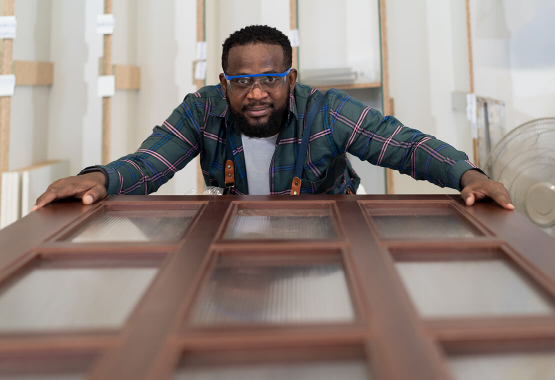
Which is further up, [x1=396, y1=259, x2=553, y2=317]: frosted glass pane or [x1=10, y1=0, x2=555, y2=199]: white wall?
[x1=10, y1=0, x2=555, y2=199]: white wall

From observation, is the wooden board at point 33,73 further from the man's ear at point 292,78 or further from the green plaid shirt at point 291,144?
the man's ear at point 292,78

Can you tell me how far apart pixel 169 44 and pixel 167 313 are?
11.4ft

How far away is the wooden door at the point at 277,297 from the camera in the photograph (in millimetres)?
481

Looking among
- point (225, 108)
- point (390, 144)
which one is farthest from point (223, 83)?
point (390, 144)

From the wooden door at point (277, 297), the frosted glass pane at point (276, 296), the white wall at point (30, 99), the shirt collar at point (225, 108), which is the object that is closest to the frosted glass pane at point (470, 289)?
the wooden door at point (277, 297)

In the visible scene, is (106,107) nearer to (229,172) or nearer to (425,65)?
(229,172)

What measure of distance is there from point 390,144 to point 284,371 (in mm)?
1297

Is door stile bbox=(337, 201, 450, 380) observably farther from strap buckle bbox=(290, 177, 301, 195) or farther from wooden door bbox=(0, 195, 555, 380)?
strap buckle bbox=(290, 177, 301, 195)

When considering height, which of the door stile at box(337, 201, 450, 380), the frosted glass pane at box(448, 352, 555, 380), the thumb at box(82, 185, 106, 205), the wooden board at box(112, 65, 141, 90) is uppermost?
the wooden board at box(112, 65, 141, 90)

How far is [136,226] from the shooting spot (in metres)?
0.95

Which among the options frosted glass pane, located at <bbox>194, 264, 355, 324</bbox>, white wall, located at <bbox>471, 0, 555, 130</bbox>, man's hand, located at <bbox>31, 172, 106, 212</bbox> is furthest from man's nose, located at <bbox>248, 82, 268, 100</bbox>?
white wall, located at <bbox>471, 0, 555, 130</bbox>

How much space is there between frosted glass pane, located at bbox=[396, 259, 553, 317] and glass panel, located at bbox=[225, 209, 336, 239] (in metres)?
0.20

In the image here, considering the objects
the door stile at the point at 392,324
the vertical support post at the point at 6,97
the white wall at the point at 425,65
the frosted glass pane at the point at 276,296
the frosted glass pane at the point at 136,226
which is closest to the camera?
the door stile at the point at 392,324

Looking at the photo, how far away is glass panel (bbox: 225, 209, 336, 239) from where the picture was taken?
866 millimetres
